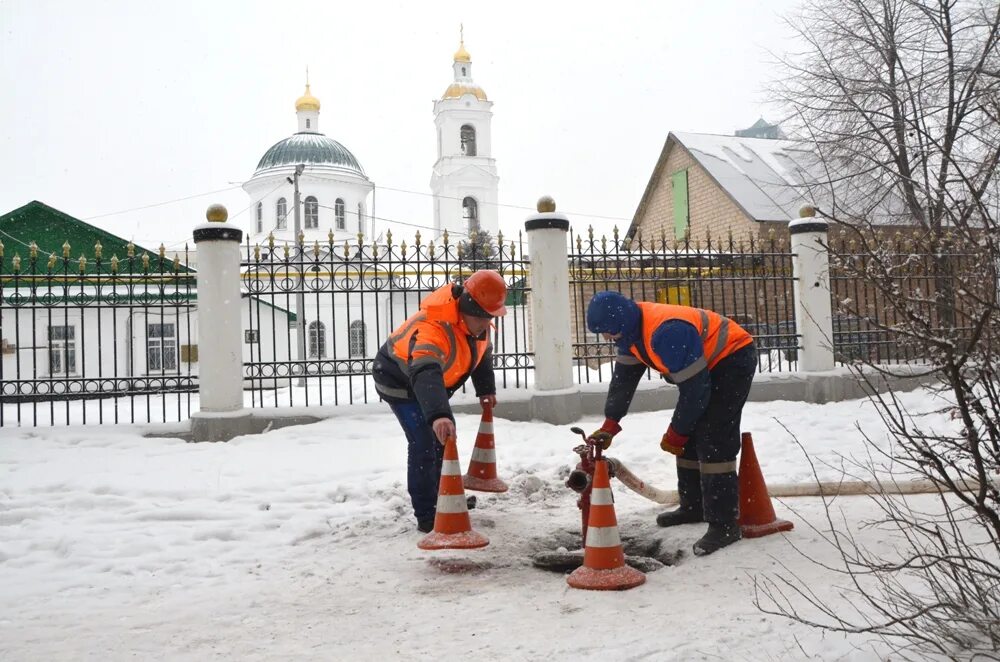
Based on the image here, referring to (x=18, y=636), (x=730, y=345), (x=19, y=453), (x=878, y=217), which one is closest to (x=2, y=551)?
(x=18, y=636)

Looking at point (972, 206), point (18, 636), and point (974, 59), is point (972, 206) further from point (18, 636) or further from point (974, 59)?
point (974, 59)

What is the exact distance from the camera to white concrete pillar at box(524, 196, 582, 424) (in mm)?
9328

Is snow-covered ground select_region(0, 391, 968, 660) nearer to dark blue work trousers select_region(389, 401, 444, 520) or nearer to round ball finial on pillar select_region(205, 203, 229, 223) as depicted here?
dark blue work trousers select_region(389, 401, 444, 520)

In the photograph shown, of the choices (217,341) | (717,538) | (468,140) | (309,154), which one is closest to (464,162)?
(468,140)

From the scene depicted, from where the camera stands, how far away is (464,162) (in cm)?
4241

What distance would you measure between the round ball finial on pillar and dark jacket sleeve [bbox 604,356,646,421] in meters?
5.67

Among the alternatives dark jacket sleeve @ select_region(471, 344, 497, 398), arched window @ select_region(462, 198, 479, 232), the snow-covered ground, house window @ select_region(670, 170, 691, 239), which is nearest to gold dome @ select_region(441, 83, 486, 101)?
arched window @ select_region(462, 198, 479, 232)

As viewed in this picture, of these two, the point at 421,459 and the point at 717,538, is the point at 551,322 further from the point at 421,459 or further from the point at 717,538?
the point at 717,538

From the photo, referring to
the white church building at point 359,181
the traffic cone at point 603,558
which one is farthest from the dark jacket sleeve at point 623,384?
the white church building at point 359,181

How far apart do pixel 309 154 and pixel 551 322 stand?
36147mm

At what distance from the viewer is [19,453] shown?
26.4 feet

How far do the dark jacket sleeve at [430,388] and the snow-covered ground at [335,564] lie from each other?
2.98ft

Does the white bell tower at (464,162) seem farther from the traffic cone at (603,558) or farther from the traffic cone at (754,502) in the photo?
the traffic cone at (603,558)

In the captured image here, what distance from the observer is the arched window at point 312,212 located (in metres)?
41.4
